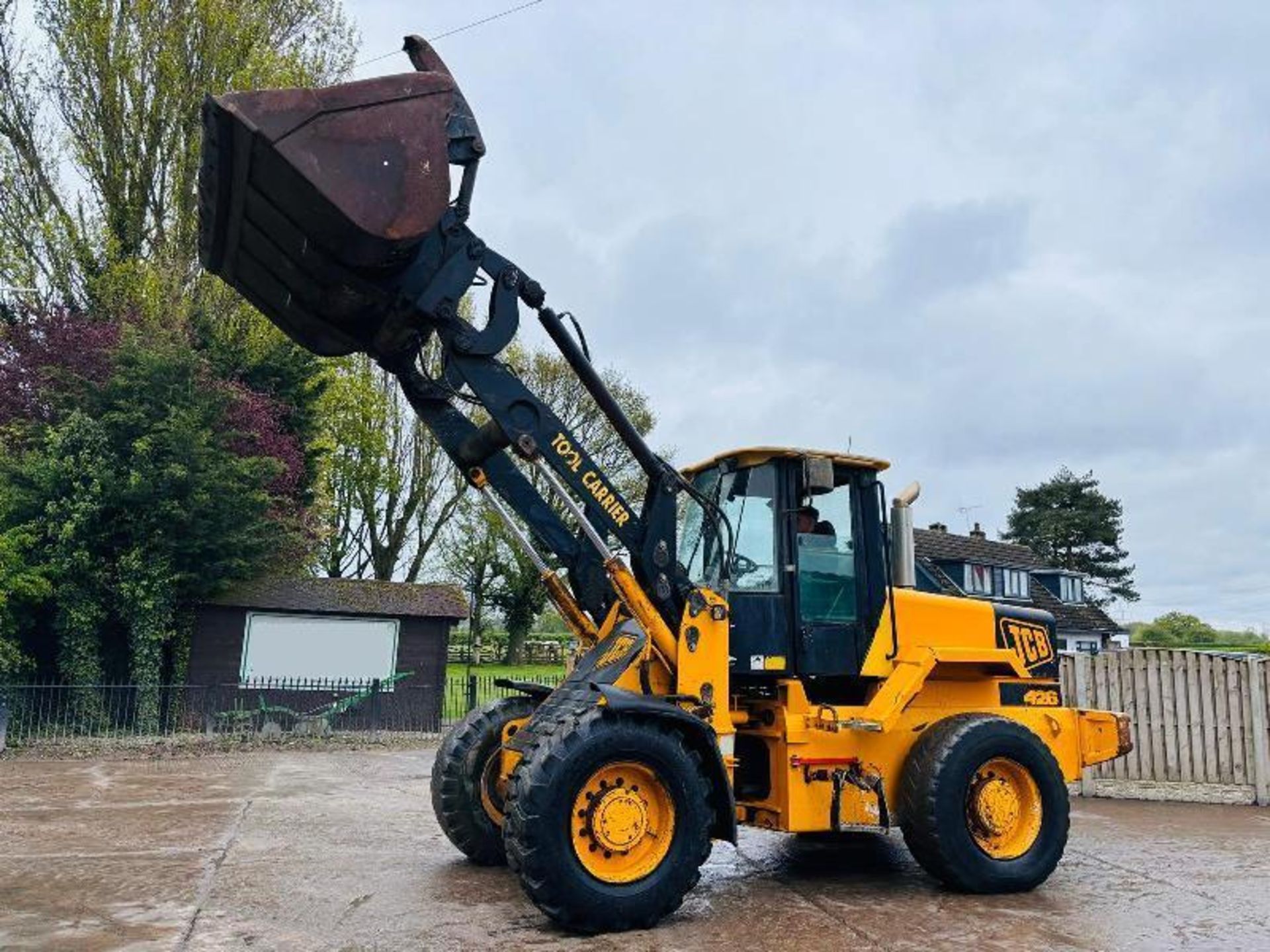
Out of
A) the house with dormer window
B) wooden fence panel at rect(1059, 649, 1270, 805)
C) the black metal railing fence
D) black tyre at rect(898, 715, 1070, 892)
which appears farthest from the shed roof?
the house with dormer window

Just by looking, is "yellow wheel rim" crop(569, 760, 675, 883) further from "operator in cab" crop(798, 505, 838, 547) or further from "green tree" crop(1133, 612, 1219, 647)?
"green tree" crop(1133, 612, 1219, 647)

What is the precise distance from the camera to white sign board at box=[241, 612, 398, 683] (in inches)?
760

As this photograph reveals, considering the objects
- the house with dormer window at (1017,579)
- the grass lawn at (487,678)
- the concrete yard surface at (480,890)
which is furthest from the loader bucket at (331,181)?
the house with dormer window at (1017,579)

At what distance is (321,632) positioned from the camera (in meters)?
19.7

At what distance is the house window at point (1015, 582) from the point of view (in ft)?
136

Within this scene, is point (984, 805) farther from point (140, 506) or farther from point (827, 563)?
point (140, 506)

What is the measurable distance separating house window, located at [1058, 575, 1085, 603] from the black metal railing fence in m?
34.4

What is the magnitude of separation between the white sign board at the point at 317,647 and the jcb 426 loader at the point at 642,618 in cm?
1311

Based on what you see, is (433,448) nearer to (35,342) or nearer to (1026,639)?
(35,342)

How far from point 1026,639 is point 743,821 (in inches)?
96.8

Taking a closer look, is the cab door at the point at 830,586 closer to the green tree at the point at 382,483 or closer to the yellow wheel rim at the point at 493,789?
the yellow wheel rim at the point at 493,789

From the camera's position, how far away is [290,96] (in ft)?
Answer: 17.2

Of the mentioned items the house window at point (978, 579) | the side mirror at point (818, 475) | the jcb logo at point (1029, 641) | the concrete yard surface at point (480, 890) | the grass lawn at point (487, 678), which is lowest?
the concrete yard surface at point (480, 890)

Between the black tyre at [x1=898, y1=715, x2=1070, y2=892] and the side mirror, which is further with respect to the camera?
the side mirror
